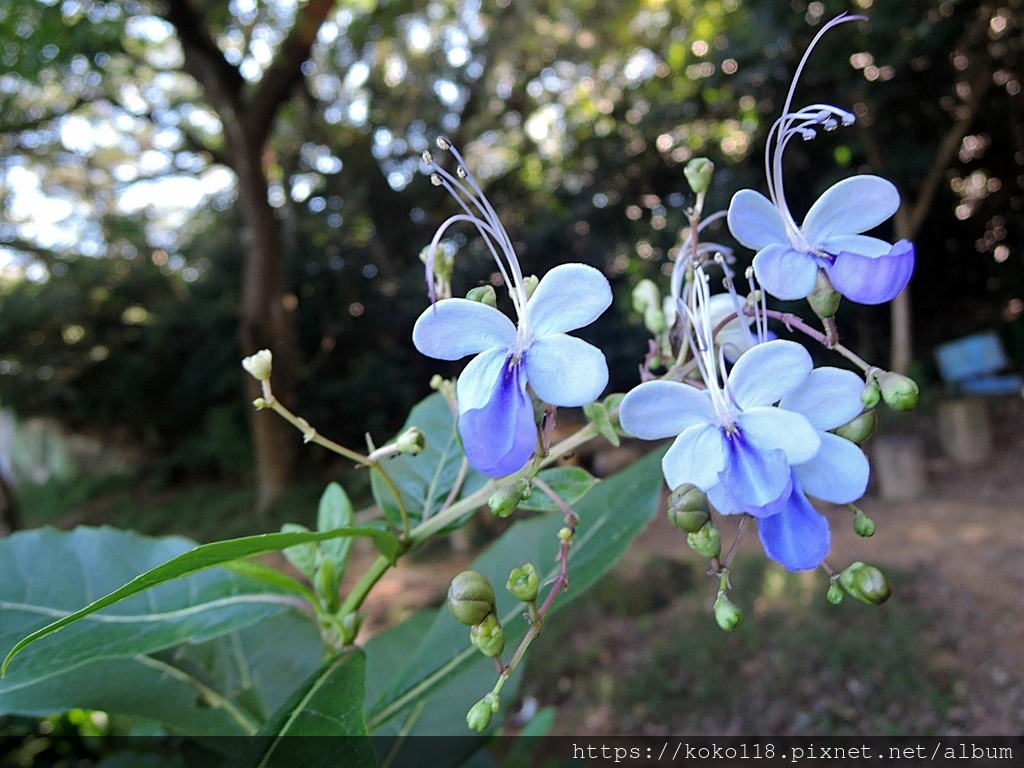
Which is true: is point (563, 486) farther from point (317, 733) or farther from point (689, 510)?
point (317, 733)

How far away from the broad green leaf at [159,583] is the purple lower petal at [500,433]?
0.18m

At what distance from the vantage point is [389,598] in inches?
209

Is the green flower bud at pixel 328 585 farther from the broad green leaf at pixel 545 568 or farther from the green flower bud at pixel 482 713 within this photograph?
the green flower bud at pixel 482 713

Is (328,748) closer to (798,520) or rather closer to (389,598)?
(798,520)

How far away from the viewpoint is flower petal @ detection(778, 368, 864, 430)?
22.6 inches

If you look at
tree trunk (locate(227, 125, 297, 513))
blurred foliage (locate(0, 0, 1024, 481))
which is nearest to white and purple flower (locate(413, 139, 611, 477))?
blurred foliage (locate(0, 0, 1024, 481))

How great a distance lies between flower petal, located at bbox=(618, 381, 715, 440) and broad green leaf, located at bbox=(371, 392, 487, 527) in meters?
0.27

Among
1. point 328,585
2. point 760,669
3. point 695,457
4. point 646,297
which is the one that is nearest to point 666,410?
point 695,457

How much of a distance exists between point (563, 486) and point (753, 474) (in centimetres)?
22

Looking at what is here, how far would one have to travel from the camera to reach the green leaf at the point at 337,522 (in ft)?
2.67

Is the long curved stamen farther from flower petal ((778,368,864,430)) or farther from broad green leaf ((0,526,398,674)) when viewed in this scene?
broad green leaf ((0,526,398,674))

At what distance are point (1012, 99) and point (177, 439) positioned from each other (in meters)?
10.1

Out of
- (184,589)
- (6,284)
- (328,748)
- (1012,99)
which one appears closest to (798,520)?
(328,748)

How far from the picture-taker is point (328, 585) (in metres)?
0.80
